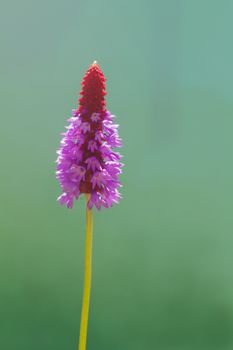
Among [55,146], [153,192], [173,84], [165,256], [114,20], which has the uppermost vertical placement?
[114,20]

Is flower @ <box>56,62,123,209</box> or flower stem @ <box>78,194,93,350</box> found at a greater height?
flower @ <box>56,62,123,209</box>

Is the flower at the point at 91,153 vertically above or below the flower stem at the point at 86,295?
above

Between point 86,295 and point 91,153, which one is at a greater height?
point 91,153

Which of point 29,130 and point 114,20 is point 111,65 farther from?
point 29,130

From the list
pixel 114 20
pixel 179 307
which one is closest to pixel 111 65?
pixel 114 20

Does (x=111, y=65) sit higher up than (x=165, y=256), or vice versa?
(x=111, y=65)

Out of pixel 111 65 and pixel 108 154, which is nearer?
pixel 108 154

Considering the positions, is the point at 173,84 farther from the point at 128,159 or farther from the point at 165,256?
the point at 165,256
